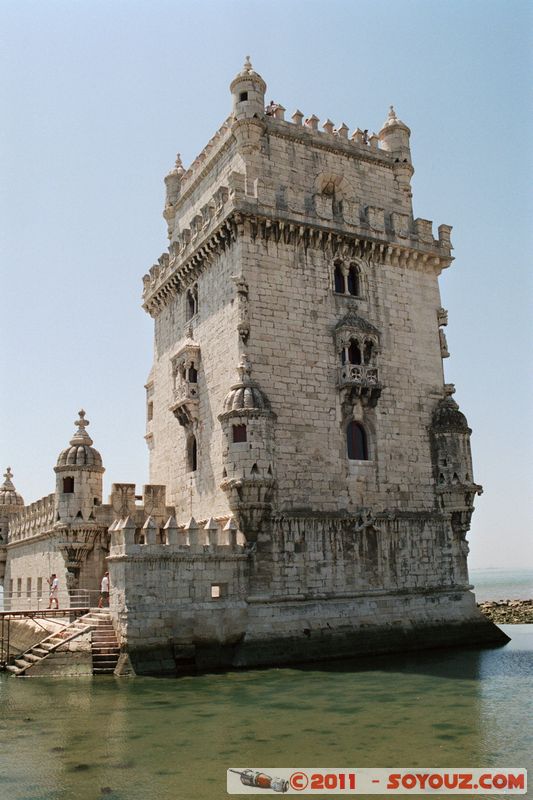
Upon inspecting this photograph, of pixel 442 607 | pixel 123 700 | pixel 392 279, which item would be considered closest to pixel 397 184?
pixel 392 279

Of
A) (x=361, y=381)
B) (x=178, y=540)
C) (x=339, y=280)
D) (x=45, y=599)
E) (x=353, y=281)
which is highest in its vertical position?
(x=353, y=281)

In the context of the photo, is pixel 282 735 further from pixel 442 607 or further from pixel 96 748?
pixel 442 607

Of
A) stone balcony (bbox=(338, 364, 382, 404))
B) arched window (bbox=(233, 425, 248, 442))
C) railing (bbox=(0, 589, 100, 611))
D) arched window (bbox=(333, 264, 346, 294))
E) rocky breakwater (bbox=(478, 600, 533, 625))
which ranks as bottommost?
rocky breakwater (bbox=(478, 600, 533, 625))

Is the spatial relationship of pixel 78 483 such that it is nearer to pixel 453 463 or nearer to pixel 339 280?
pixel 339 280

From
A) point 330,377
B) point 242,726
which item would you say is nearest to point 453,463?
point 330,377

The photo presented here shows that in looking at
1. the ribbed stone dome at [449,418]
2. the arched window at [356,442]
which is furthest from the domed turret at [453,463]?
the arched window at [356,442]

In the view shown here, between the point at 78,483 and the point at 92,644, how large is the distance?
7.79m

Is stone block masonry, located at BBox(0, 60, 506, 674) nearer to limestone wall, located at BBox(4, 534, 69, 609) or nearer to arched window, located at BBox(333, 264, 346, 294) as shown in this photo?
arched window, located at BBox(333, 264, 346, 294)

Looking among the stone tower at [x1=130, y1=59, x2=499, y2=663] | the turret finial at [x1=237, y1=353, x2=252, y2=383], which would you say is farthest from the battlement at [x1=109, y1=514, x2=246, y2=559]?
the turret finial at [x1=237, y1=353, x2=252, y2=383]

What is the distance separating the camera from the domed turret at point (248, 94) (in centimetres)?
2678

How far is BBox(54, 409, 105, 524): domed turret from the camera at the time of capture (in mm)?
26891

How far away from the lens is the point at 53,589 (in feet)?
91.4

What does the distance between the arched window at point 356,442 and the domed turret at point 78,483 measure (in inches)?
379

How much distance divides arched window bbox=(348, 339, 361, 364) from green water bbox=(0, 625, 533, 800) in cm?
1077
